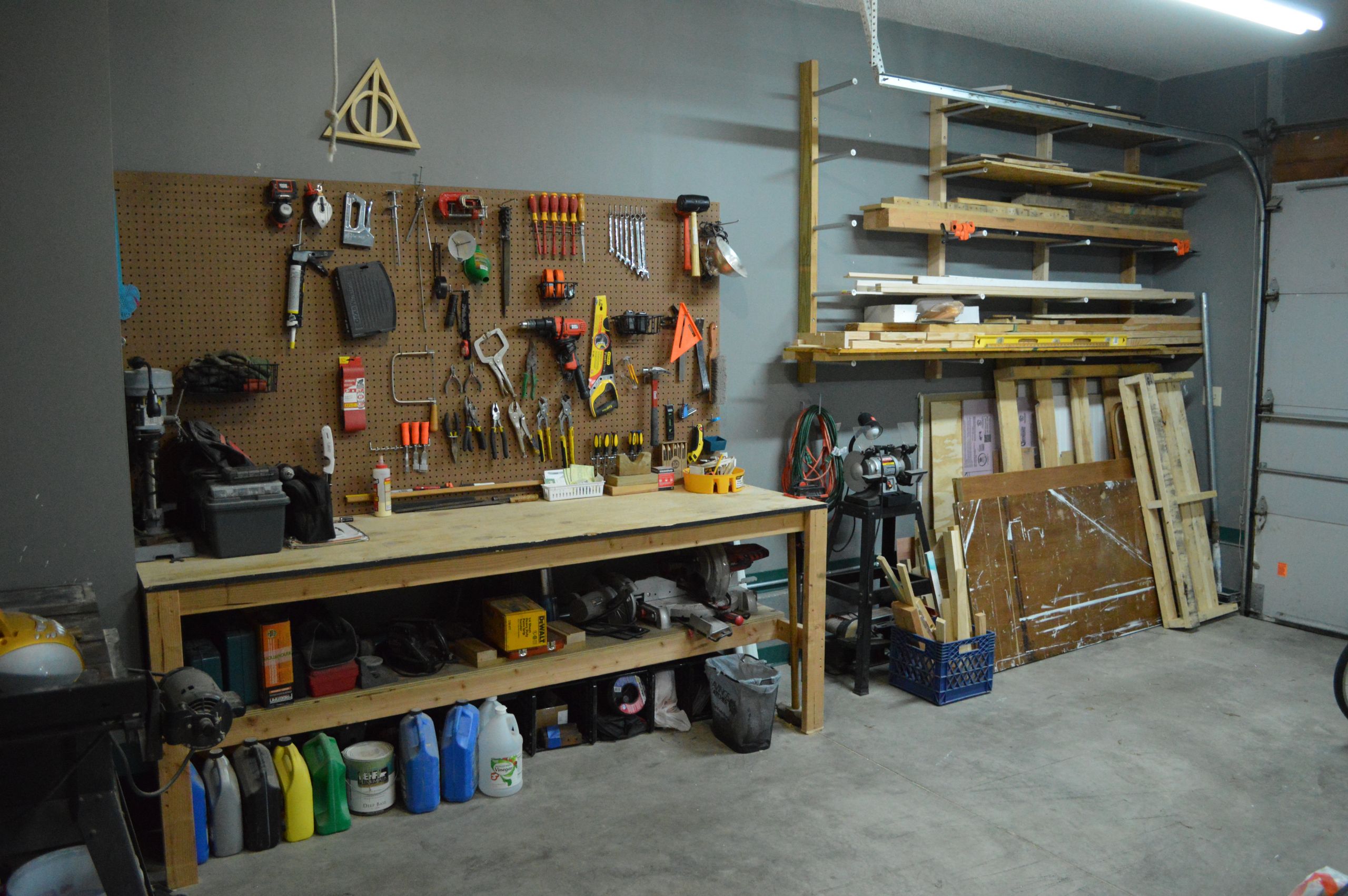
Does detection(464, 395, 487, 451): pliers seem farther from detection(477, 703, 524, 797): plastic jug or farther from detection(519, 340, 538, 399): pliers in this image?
detection(477, 703, 524, 797): plastic jug

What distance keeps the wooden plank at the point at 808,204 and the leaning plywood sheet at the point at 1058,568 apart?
3.95 ft

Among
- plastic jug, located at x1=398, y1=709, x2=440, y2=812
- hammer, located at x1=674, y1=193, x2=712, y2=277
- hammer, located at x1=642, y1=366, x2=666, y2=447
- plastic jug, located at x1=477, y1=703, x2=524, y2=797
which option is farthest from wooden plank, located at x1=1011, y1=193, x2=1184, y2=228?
plastic jug, located at x1=398, y1=709, x2=440, y2=812

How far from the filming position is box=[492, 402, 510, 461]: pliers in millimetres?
3473

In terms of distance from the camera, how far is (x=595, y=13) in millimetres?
3611

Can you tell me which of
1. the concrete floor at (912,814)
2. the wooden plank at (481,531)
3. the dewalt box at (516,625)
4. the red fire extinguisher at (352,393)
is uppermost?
the red fire extinguisher at (352,393)

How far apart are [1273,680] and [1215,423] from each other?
1.80m

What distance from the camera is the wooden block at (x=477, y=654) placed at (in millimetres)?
3057

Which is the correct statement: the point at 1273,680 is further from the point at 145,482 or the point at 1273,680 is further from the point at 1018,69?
the point at 145,482

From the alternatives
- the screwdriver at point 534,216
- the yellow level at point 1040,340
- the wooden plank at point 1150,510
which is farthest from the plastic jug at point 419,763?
the wooden plank at point 1150,510

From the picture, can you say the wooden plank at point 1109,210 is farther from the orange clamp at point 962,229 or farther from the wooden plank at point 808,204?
the wooden plank at point 808,204

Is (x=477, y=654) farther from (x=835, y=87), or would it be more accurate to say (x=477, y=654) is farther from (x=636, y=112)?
(x=835, y=87)

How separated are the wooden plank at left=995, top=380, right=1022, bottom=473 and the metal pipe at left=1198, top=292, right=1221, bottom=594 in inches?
55.4

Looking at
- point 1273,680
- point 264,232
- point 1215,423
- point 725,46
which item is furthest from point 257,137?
point 1215,423

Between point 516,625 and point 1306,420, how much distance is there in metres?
4.47
